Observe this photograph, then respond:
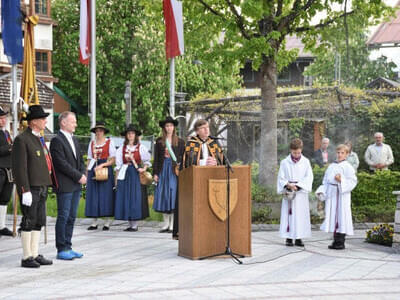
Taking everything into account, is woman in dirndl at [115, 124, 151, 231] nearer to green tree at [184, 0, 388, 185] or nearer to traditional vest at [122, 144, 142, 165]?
traditional vest at [122, 144, 142, 165]

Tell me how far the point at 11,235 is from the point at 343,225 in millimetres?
5228

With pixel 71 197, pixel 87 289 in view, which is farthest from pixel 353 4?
pixel 87 289

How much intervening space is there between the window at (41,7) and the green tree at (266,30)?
20600 millimetres

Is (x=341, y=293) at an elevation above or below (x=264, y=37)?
below

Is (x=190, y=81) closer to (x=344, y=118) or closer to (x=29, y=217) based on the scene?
(x=344, y=118)

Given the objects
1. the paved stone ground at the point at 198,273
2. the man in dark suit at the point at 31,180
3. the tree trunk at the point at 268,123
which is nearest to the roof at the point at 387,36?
the tree trunk at the point at 268,123

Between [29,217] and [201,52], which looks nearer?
[29,217]

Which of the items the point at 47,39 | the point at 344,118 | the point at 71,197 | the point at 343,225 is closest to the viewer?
the point at 71,197

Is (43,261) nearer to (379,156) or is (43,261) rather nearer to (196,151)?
(196,151)

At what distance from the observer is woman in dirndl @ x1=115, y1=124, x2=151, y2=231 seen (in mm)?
12594

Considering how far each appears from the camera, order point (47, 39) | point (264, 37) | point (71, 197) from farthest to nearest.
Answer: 1. point (47, 39)
2. point (264, 37)
3. point (71, 197)

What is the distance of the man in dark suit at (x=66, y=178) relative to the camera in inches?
361

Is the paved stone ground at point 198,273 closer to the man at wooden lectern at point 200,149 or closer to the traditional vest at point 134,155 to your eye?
the man at wooden lectern at point 200,149

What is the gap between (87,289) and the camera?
7.32 metres
